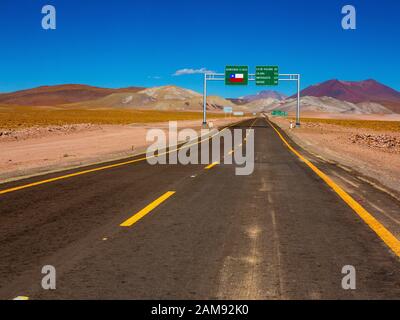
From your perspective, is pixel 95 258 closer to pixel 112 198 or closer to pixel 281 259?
pixel 281 259

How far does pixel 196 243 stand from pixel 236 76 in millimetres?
43392

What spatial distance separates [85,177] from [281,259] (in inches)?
275

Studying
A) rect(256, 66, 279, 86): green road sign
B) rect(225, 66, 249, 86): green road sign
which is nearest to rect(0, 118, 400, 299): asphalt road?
rect(225, 66, 249, 86): green road sign

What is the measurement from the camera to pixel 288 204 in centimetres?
696

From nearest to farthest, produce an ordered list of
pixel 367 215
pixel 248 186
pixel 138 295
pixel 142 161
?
pixel 138 295 < pixel 367 215 < pixel 248 186 < pixel 142 161

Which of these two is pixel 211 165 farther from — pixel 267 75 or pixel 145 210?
pixel 267 75

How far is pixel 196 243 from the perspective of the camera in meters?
4.68

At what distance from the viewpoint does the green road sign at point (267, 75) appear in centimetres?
4641

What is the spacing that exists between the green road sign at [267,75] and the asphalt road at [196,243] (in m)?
39.4

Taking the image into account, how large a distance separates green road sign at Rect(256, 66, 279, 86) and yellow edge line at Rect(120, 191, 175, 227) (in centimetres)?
4073

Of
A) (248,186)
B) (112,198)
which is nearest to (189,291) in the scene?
(112,198)

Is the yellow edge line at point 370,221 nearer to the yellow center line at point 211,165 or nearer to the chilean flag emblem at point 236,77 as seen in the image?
the yellow center line at point 211,165

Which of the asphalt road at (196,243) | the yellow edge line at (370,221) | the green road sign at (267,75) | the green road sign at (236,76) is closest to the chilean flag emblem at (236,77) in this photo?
the green road sign at (236,76)

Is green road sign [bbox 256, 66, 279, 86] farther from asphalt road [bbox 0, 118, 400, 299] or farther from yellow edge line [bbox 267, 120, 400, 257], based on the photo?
asphalt road [bbox 0, 118, 400, 299]
